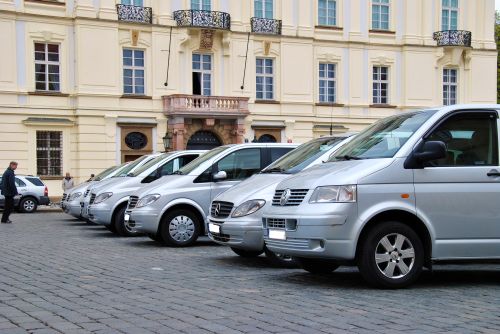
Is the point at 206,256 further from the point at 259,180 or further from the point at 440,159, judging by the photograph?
the point at 440,159

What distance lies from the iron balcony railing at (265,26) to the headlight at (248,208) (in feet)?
104

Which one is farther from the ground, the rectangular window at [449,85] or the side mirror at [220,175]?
the rectangular window at [449,85]

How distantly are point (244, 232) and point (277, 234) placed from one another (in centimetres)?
170

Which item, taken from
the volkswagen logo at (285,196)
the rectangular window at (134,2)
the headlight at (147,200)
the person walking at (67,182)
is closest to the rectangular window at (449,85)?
the rectangular window at (134,2)

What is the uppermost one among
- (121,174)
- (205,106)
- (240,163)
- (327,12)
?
(327,12)

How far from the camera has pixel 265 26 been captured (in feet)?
Answer: 137

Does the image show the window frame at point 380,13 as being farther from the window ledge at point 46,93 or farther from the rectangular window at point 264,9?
the window ledge at point 46,93

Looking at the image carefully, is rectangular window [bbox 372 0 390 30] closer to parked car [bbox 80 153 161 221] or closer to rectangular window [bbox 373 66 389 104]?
rectangular window [bbox 373 66 389 104]

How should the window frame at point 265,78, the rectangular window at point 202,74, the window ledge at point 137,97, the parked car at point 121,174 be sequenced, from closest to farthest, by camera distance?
the parked car at point 121,174 → the window ledge at point 137,97 → the rectangular window at point 202,74 → the window frame at point 265,78

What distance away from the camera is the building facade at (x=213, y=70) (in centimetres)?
3700

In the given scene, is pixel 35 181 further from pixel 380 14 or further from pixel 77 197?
pixel 380 14

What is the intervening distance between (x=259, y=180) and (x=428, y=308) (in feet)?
14.5

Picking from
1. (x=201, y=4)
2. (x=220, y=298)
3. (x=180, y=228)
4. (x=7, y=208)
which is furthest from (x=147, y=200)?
(x=201, y=4)

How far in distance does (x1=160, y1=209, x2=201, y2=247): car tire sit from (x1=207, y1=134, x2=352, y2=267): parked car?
2.32m
